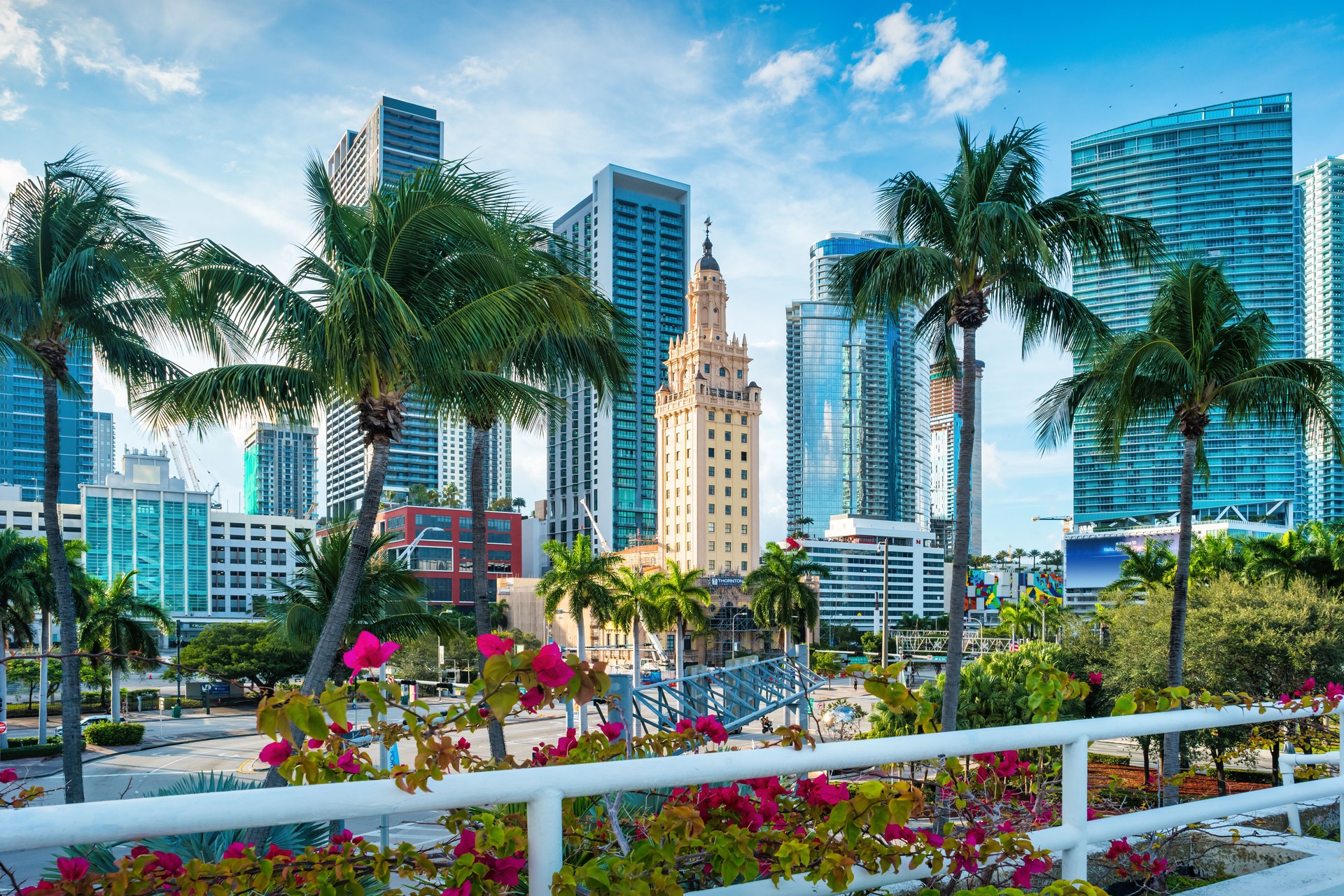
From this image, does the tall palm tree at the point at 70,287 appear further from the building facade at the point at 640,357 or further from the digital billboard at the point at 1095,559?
the building facade at the point at 640,357

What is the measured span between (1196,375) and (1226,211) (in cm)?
16563

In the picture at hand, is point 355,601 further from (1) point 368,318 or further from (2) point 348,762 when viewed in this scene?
(2) point 348,762

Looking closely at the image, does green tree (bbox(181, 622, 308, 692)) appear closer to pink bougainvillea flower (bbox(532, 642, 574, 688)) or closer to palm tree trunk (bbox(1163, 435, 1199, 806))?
palm tree trunk (bbox(1163, 435, 1199, 806))

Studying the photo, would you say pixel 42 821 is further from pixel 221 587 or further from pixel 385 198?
pixel 221 587

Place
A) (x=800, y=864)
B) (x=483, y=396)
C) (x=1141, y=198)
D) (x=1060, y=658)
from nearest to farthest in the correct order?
1. (x=800, y=864)
2. (x=483, y=396)
3. (x=1060, y=658)
4. (x=1141, y=198)

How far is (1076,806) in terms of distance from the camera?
286 centimetres

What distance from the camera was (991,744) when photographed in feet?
8.71

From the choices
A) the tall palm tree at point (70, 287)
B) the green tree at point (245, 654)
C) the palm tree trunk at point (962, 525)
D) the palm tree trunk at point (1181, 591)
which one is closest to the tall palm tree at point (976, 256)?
the palm tree trunk at point (962, 525)

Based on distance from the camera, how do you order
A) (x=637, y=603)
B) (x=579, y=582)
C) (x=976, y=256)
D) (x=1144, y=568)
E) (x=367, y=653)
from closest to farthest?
1. (x=367, y=653)
2. (x=976, y=256)
3. (x=1144, y=568)
4. (x=579, y=582)
5. (x=637, y=603)

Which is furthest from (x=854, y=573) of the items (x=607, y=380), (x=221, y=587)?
(x=607, y=380)

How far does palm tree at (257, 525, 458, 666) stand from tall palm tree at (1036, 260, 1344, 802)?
17839mm

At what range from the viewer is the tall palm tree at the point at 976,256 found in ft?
57.9

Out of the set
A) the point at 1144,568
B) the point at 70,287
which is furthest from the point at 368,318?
the point at 1144,568

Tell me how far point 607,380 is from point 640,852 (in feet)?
58.3
